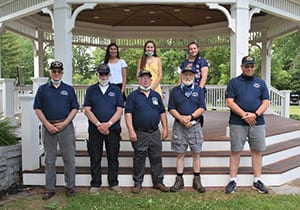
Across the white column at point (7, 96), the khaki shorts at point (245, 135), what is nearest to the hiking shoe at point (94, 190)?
the khaki shorts at point (245, 135)

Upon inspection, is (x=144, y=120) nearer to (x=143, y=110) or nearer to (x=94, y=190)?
(x=143, y=110)

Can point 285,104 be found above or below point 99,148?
above

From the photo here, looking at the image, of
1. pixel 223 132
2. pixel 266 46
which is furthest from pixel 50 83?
pixel 266 46

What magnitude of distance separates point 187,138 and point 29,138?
2247mm

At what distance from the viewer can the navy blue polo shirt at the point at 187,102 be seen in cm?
445

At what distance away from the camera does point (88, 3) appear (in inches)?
223

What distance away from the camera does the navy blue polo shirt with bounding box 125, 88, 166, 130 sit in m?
4.40

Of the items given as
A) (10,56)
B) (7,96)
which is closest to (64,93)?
(7,96)

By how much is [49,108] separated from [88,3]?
2182 millimetres

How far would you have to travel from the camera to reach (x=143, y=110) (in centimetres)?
441

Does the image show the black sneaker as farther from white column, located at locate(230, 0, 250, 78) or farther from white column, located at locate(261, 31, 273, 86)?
white column, located at locate(261, 31, 273, 86)

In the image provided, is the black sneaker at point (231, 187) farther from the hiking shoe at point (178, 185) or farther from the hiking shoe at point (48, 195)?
the hiking shoe at point (48, 195)

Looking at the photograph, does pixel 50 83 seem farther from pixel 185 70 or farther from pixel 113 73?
pixel 185 70

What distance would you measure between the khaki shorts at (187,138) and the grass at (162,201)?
0.59m
